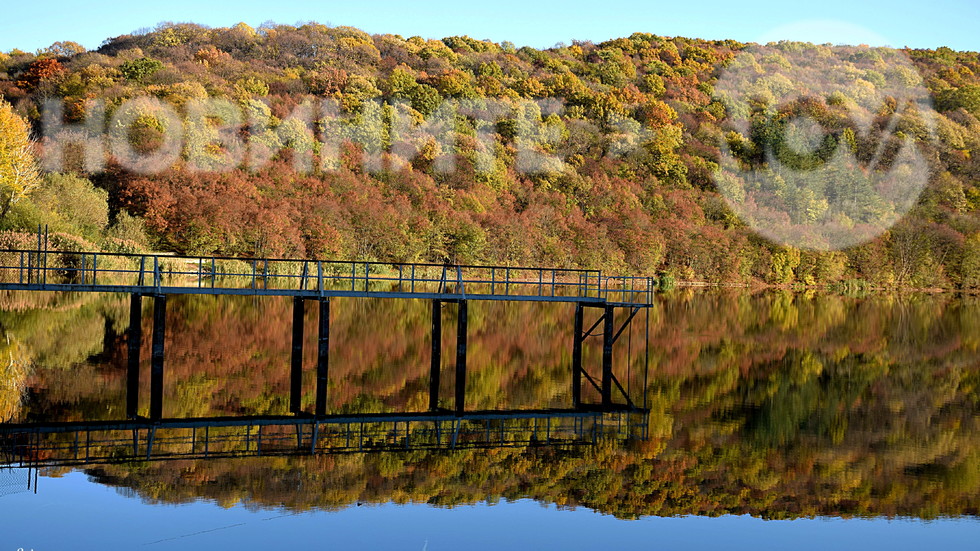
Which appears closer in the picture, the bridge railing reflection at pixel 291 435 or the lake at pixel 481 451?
the lake at pixel 481 451

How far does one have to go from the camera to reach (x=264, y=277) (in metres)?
32.4

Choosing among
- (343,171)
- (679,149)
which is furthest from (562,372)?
(679,149)

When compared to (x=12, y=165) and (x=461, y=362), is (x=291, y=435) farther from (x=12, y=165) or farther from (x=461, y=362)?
(x=12, y=165)

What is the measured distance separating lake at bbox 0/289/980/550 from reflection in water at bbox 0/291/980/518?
0.09m

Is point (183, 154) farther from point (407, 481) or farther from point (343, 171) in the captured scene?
point (407, 481)

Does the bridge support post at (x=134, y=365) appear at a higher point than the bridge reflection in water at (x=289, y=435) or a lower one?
higher

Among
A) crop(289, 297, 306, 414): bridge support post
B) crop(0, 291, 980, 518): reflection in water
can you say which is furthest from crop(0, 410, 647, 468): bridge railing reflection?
crop(289, 297, 306, 414): bridge support post

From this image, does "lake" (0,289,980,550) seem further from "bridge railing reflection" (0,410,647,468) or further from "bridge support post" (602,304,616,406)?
"bridge support post" (602,304,616,406)

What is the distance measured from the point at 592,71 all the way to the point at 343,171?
67868 millimetres

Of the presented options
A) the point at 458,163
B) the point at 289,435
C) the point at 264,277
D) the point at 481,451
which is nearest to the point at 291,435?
the point at 289,435

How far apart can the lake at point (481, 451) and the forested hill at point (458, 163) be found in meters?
25.5

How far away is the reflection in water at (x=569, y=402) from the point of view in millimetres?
20359

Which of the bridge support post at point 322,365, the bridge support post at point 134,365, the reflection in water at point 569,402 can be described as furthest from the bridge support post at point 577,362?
the bridge support post at point 134,365

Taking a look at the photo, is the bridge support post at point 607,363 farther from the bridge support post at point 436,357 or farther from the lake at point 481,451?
the bridge support post at point 436,357
